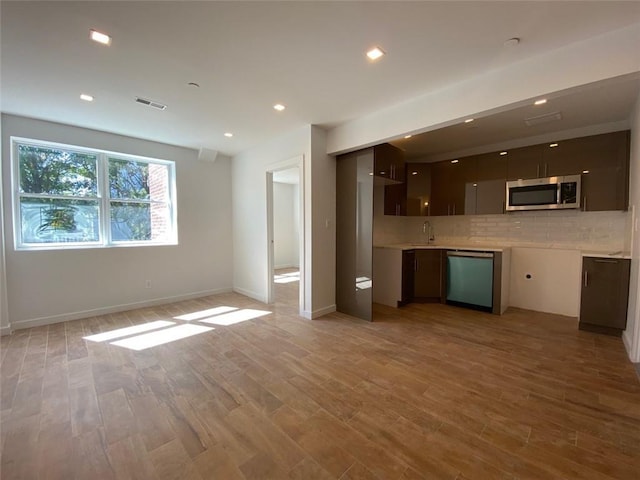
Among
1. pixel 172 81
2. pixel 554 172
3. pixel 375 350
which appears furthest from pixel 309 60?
pixel 554 172

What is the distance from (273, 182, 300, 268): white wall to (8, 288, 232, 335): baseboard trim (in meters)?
3.22

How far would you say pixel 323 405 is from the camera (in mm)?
1969

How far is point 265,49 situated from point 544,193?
4.14 metres

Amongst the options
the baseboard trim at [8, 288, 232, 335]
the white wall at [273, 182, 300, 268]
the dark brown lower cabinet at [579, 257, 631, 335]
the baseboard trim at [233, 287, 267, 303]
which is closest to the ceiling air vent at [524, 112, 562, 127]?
the dark brown lower cabinet at [579, 257, 631, 335]

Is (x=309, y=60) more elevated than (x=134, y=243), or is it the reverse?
(x=309, y=60)

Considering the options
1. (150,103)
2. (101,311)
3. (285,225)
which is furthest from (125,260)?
(285,225)

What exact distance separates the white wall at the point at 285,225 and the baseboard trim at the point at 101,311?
10.6ft

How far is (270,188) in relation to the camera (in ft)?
14.9

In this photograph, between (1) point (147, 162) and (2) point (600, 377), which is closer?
(2) point (600, 377)

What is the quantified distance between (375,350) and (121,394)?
230 centimetres

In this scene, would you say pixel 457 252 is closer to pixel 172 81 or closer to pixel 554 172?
pixel 554 172

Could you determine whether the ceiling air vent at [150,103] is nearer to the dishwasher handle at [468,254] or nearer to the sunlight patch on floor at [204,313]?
the sunlight patch on floor at [204,313]

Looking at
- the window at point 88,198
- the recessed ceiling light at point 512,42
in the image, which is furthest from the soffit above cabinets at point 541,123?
the window at point 88,198

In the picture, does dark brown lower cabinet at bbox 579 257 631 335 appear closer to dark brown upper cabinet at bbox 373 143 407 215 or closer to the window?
dark brown upper cabinet at bbox 373 143 407 215
